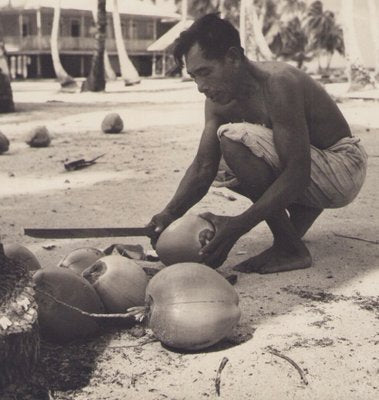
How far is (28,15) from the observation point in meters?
37.7

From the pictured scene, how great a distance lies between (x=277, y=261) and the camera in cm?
380

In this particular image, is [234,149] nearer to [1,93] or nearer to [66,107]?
[1,93]

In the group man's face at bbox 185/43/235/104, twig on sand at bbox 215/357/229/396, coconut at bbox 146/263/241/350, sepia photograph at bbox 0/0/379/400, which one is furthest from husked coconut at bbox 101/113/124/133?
twig on sand at bbox 215/357/229/396

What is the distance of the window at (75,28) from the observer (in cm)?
3900

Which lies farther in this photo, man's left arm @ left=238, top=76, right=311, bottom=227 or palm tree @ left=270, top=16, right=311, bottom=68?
palm tree @ left=270, top=16, right=311, bottom=68

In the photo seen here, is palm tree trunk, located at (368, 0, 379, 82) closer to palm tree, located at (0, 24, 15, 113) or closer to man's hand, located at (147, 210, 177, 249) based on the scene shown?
palm tree, located at (0, 24, 15, 113)

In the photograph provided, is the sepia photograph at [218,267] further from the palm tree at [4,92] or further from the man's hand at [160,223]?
the palm tree at [4,92]

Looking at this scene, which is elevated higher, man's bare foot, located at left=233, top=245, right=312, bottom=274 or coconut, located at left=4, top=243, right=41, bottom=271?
coconut, located at left=4, top=243, right=41, bottom=271

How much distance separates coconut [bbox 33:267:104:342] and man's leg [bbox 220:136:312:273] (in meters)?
1.13

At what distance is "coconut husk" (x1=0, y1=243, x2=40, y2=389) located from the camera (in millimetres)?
2244

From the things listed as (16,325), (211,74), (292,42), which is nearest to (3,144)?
(211,74)

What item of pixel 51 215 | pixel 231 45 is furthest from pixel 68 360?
pixel 51 215

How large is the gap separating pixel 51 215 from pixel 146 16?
36.5 metres

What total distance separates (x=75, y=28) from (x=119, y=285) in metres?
38.1
